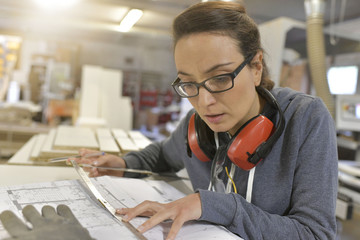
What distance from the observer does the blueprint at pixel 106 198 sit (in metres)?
0.79

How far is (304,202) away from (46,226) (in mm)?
694

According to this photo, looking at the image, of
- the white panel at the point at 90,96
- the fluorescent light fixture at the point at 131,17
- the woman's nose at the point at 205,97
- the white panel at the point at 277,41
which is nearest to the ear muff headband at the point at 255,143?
the woman's nose at the point at 205,97

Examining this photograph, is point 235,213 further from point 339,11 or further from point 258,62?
point 339,11

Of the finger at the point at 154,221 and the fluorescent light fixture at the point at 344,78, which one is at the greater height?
the fluorescent light fixture at the point at 344,78

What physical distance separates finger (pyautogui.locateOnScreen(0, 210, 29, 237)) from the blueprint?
0.06 ft

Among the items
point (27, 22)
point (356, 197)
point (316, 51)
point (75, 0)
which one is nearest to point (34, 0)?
point (75, 0)

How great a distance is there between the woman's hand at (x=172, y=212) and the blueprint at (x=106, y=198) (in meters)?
0.02

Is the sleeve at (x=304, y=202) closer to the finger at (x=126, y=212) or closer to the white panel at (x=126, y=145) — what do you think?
the finger at (x=126, y=212)

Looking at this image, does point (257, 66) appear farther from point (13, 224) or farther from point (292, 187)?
point (13, 224)

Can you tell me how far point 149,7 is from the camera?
6770 mm

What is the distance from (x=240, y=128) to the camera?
103cm

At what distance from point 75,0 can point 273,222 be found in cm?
677

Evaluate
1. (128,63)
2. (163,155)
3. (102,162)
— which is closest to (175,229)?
(102,162)

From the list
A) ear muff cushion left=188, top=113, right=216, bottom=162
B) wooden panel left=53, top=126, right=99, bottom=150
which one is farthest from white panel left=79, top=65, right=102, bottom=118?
ear muff cushion left=188, top=113, right=216, bottom=162
